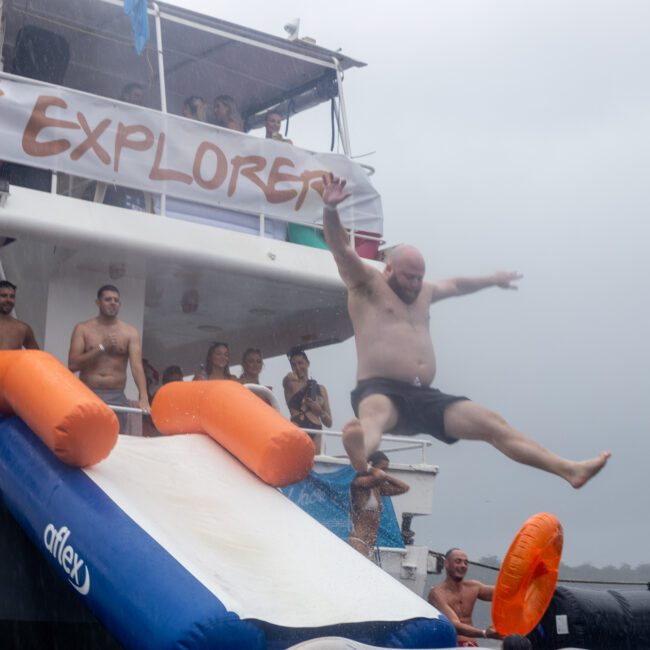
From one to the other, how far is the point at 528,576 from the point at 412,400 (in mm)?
2093

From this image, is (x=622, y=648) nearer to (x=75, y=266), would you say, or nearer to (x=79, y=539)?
(x=79, y=539)

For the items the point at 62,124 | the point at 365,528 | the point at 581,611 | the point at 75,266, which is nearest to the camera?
the point at 581,611

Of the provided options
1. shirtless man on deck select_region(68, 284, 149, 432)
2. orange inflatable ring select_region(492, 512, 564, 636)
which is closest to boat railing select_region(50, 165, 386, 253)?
shirtless man on deck select_region(68, 284, 149, 432)

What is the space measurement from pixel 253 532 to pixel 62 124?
203 inches

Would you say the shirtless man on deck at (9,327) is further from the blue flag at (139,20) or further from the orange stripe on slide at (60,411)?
the blue flag at (139,20)

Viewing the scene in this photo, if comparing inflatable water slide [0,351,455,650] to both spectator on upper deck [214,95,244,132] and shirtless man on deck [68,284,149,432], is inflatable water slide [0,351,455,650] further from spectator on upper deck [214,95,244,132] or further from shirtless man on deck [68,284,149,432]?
spectator on upper deck [214,95,244,132]

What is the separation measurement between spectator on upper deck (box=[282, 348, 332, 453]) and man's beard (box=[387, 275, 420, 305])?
4671mm

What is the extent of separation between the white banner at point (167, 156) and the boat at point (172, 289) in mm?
19

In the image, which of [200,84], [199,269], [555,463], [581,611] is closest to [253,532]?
[555,463]

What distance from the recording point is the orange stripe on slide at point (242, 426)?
7266 mm

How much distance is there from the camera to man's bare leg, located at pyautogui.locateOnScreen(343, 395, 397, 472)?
222 inches

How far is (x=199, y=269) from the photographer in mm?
10836

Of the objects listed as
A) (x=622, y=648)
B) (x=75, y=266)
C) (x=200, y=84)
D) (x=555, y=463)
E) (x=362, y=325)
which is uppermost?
(x=200, y=84)

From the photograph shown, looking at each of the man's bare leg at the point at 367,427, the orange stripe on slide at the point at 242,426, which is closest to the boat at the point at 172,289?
the orange stripe on slide at the point at 242,426
